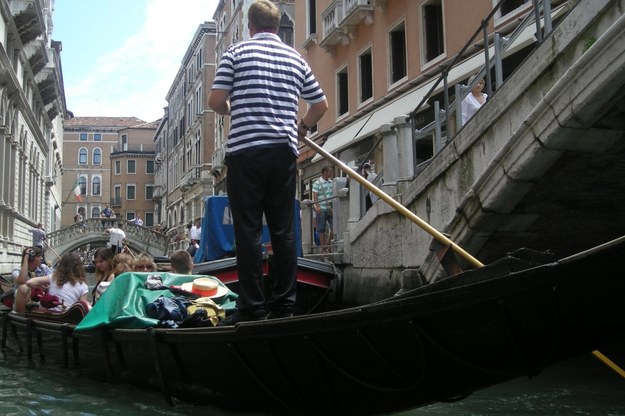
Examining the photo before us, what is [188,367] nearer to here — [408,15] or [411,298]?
[411,298]

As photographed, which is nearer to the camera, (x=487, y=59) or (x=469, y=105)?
(x=487, y=59)

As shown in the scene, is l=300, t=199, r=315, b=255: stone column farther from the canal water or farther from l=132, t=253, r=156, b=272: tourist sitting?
the canal water

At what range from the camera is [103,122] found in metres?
60.5

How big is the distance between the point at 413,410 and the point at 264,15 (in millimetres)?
2181

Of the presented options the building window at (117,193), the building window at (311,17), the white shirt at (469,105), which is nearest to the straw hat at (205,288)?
the white shirt at (469,105)

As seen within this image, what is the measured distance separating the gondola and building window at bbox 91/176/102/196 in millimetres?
57787

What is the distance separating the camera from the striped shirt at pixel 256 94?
9.47 feet

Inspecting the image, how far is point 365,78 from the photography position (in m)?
13.5

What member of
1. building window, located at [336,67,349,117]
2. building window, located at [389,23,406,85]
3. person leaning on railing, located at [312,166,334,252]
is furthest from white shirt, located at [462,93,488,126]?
building window, located at [336,67,349,117]

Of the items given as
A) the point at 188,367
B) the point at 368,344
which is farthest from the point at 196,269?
the point at 368,344

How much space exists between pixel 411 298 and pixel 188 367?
151 centimetres

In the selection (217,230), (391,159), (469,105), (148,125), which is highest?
(148,125)

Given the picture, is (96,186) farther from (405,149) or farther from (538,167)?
(538,167)

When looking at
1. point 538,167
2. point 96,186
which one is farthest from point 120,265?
point 96,186
